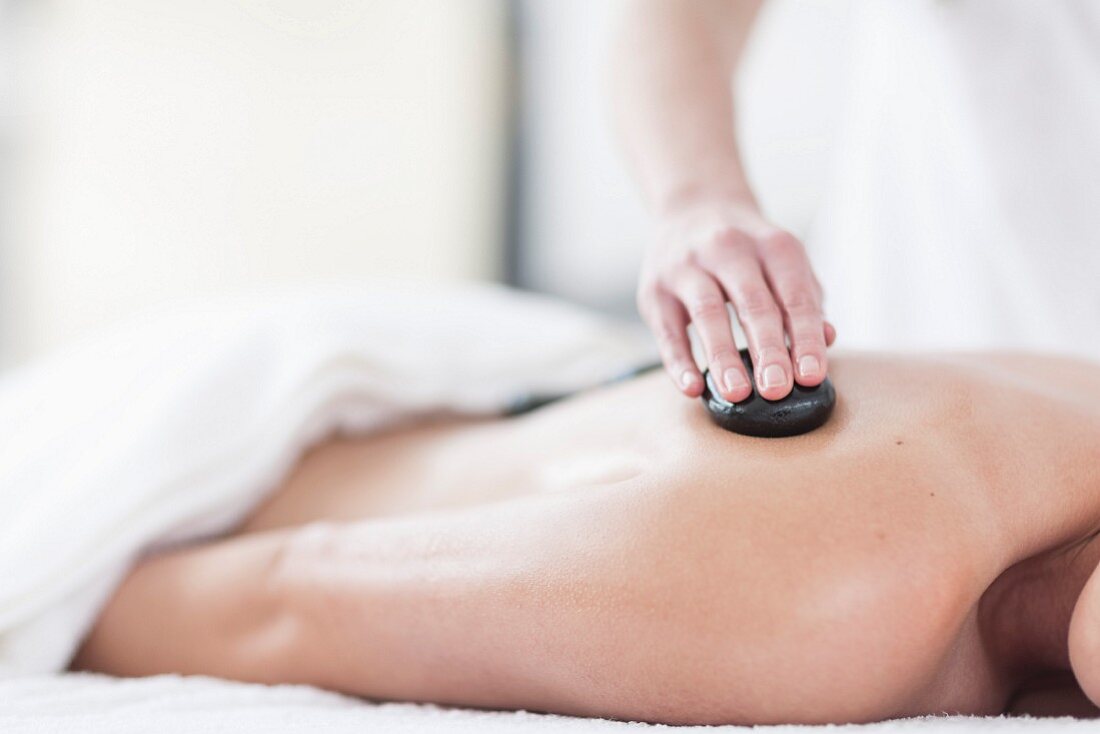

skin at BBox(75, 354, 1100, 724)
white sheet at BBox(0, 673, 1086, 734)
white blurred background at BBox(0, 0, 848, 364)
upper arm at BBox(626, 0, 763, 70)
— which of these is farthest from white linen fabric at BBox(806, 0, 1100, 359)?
white blurred background at BBox(0, 0, 848, 364)

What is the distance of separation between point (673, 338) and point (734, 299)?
54 millimetres

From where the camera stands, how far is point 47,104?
9.61 feet

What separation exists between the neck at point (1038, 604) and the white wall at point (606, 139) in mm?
1682

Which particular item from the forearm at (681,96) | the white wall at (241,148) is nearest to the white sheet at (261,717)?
the forearm at (681,96)

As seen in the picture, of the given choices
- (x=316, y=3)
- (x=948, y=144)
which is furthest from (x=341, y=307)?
(x=316, y=3)

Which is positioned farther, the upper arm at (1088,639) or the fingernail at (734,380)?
the fingernail at (734,380)

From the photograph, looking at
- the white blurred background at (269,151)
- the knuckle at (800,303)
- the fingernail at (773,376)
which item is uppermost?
the knuckle at (800,303)

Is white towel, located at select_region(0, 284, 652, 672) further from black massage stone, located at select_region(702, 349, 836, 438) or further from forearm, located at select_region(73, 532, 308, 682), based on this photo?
black massage stone, located at select_region(702, 349, 836, 438)

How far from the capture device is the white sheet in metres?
0.49

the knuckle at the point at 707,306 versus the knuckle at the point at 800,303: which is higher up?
the knuckle at the point at 800,303

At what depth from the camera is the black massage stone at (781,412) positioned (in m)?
0.58

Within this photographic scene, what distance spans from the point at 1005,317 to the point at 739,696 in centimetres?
73

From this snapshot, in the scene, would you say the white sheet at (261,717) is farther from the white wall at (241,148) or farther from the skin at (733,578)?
the white wall at (241,148)

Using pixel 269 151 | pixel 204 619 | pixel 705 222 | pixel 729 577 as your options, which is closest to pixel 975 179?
pixel 705 222
